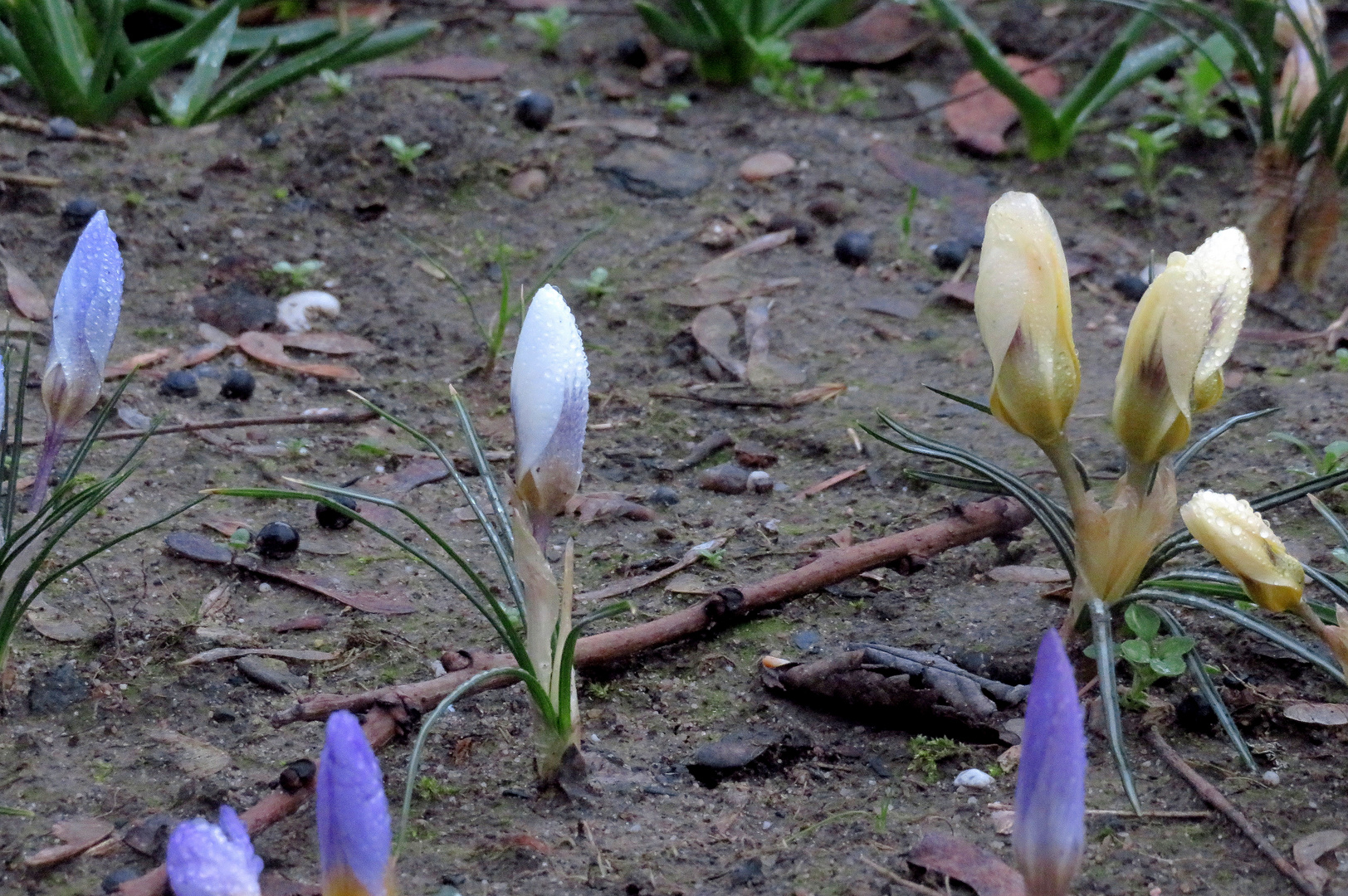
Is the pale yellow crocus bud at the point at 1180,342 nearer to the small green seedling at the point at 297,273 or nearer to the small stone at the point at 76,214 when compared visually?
the small green seedling at the point at 297,273

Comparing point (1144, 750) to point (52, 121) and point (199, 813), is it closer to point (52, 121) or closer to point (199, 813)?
point (199, 813)

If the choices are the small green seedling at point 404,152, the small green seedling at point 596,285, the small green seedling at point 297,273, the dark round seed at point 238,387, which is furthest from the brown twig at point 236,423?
the small green seedling at point 404,152

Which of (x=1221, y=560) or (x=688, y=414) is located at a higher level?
(x=1221, y=560)

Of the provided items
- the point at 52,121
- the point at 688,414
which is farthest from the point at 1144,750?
the point at 52,121

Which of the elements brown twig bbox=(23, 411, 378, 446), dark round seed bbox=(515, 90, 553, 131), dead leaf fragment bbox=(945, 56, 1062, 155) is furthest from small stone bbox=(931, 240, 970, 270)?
brown twig bbox=(23, 411, 378, 446)

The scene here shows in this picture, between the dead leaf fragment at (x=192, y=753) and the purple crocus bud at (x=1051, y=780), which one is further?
the dead leaf fragment at (x=192, y=753)

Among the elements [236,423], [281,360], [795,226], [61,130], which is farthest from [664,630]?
[61,130]
